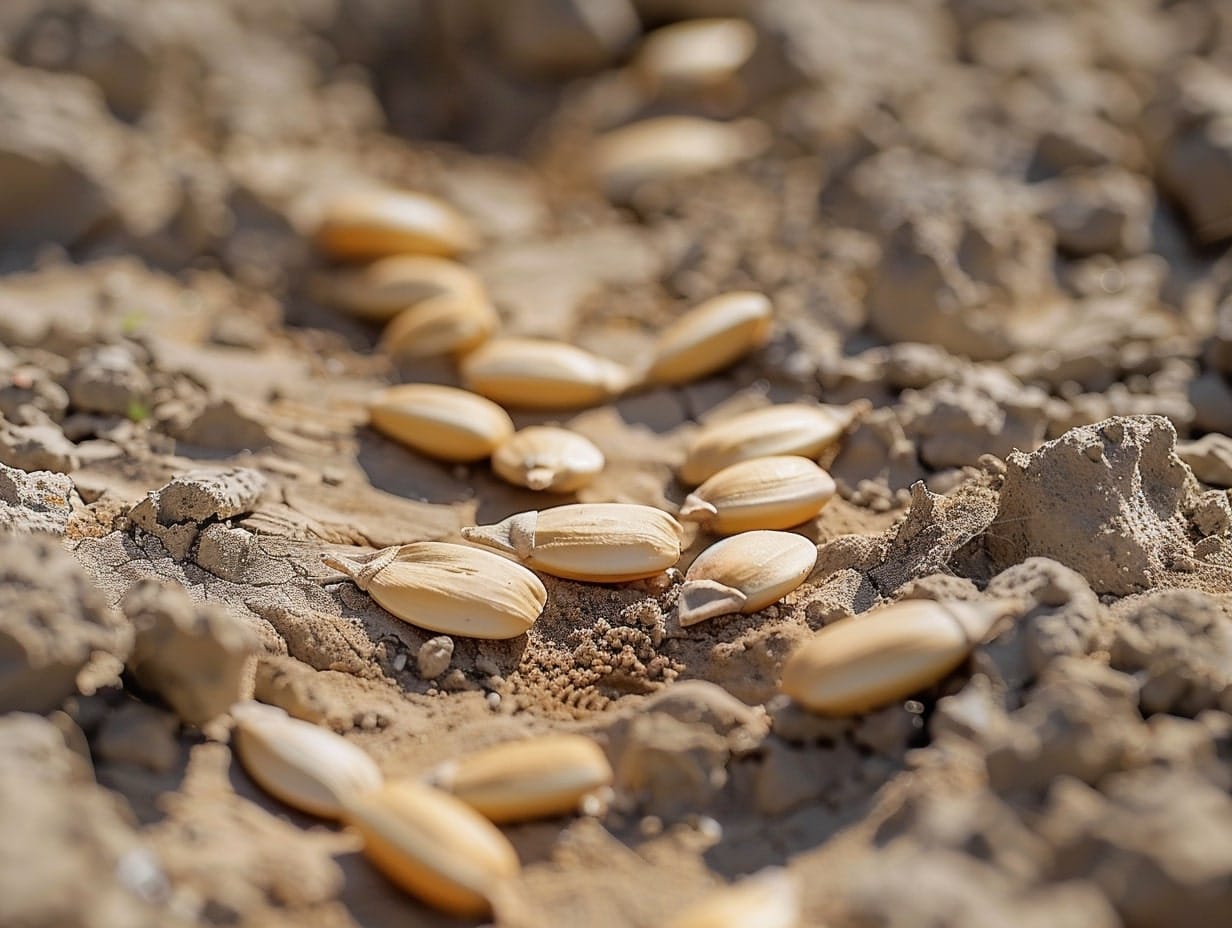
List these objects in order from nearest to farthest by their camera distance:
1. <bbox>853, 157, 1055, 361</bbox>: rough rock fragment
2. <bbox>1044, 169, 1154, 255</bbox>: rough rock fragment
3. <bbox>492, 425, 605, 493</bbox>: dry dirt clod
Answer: <bbox>492, 425, 605, 493</bbox>: dry dirt clod, <bbox>853, 157, 1055, 361</bbox>: rough rock fragment, <bbox>1044, 169, 1154, 255</bbox>: rough rock fragment

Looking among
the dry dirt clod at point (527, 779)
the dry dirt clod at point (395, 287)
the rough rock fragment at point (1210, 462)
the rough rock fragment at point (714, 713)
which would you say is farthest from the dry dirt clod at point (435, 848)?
the dry dirt clod at point (395, 287)

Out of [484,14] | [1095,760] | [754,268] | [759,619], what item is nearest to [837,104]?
[754,268]

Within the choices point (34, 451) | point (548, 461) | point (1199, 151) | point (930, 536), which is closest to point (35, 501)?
point (34, 451)

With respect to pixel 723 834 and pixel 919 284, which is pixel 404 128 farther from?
pixel 723 834

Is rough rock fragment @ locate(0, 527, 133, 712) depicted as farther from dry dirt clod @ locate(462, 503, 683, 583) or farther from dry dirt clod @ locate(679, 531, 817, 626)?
dry dirt clod @ locate(679, 531, 817, 626)

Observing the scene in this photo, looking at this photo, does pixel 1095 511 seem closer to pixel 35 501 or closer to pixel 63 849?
pixel 63 849

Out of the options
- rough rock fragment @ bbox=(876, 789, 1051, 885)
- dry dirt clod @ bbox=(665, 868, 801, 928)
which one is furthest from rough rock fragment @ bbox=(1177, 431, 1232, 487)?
dry dirt clod @ bbox=(665, 868, 801, 928)
